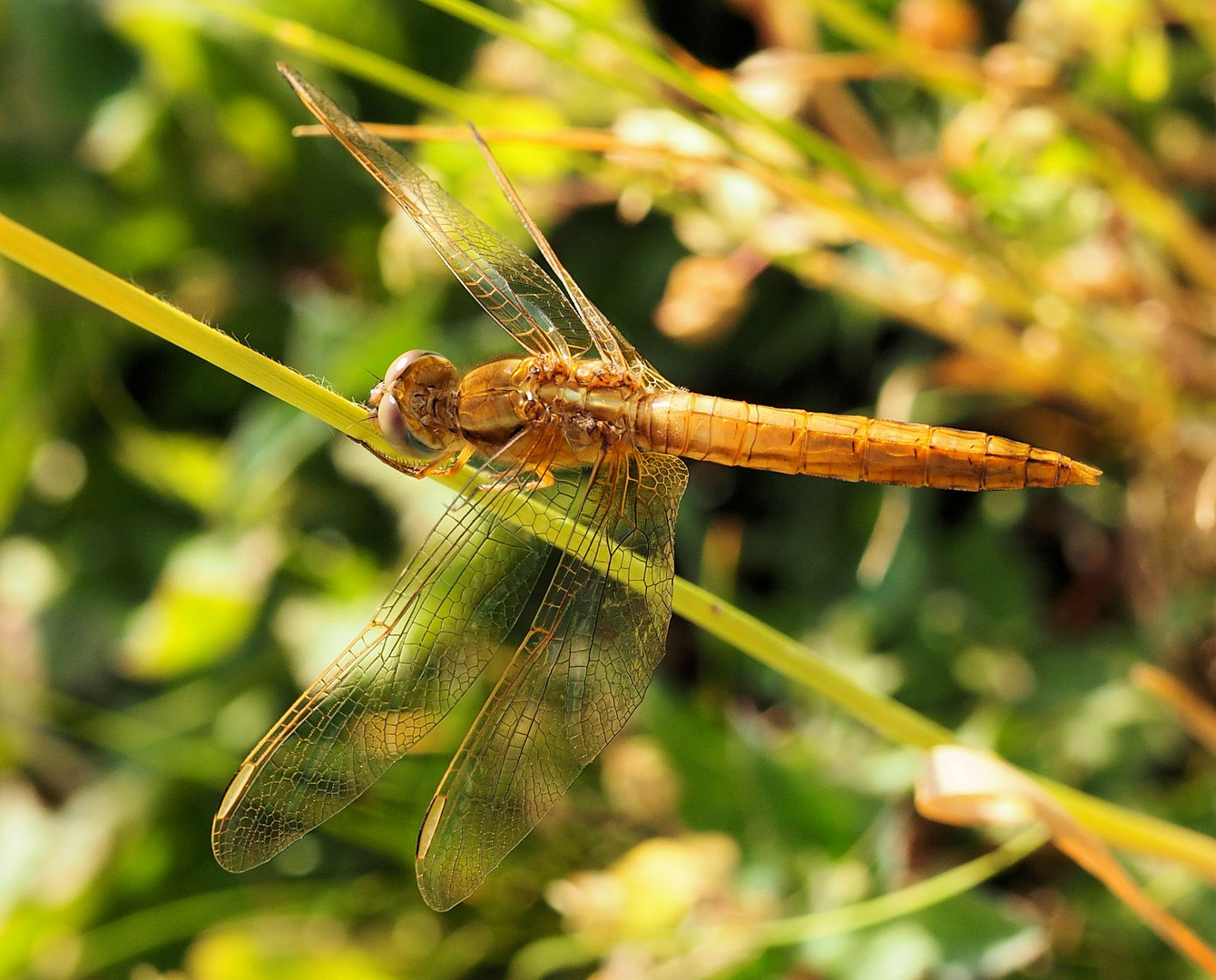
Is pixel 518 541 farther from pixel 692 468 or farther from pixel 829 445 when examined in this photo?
pixel 692 468

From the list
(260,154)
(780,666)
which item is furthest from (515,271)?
(260,154)

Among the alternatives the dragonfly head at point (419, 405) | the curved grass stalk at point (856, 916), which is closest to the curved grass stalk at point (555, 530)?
the dragonfly head at point (419, 405)

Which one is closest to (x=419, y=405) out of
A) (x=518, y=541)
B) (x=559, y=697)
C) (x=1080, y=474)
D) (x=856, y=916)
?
(x=518, y=541)

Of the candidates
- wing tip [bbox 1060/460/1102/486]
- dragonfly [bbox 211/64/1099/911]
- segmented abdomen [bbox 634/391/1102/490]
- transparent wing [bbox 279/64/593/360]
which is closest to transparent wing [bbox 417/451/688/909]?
dragonfly [bbox 211/64/1099/911]

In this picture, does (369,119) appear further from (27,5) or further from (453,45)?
(27,5)

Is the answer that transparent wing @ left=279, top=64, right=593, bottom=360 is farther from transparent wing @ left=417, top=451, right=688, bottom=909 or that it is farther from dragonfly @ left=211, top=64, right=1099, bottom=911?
transparent wing @ left=417, top=451, right=688, bottom=909

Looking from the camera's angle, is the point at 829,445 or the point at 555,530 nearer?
the point at 555,530
